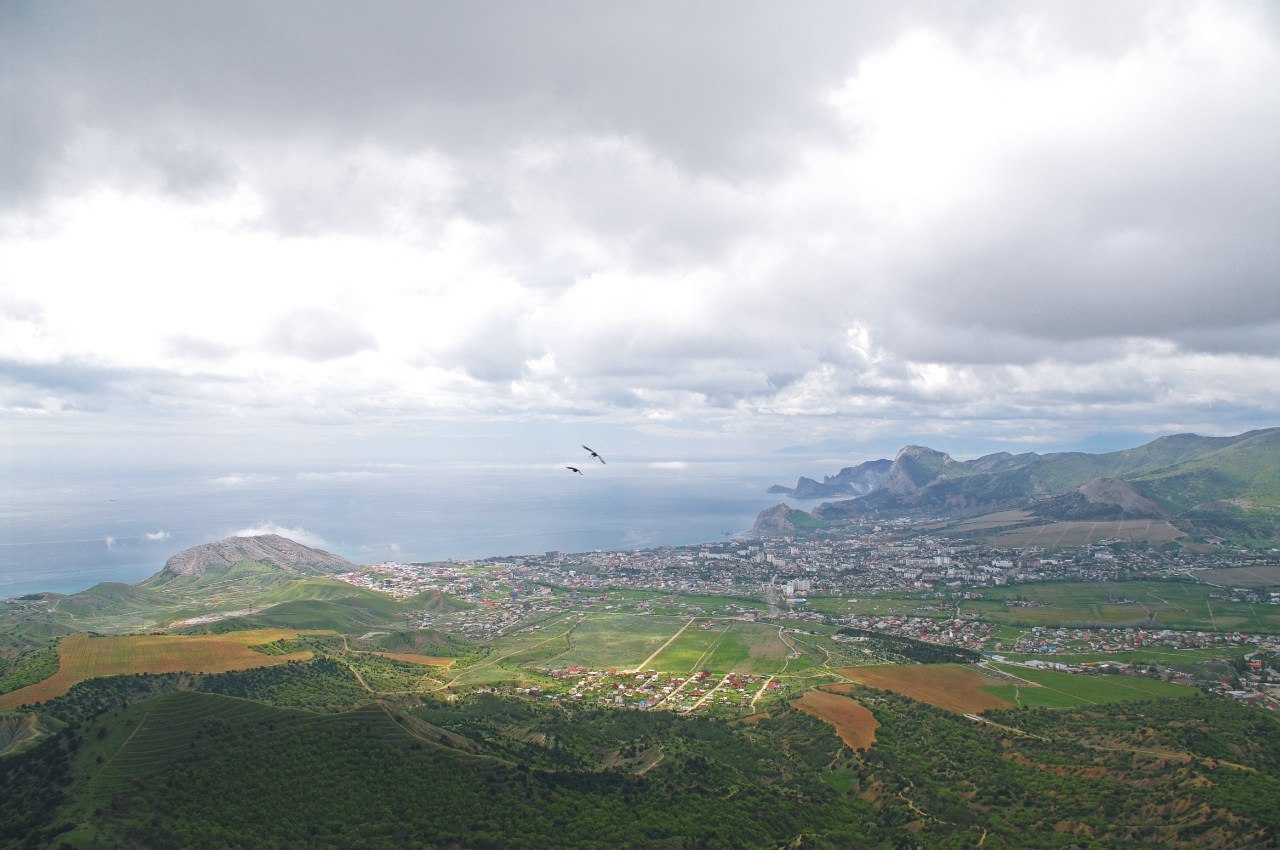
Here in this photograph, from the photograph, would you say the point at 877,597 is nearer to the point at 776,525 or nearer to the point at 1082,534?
the point at 1082,534

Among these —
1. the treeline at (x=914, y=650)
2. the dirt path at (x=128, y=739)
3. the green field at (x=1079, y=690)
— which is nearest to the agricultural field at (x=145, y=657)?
the dirt path at (x=128, y=739)

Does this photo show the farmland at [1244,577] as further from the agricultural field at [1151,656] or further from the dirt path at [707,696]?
the dirt path at [707,696]

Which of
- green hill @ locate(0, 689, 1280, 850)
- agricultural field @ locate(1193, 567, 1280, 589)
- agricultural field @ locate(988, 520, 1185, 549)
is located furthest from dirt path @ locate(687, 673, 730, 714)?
agricultural field @ locate(988, 520, 1185, 549)

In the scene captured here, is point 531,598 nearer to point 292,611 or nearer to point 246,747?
point 292,611

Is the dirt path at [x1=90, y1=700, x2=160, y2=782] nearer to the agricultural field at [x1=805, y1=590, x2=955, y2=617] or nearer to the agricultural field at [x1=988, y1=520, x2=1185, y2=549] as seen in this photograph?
the agricultural field at [x1=805, y1=590, x2=955, y2=617]

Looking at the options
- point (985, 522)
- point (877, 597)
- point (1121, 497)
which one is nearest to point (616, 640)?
point (877, 597)

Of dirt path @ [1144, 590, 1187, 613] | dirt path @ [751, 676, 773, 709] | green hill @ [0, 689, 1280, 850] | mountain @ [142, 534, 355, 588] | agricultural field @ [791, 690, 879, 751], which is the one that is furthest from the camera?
mountain @ [142, 534, 355, 588]
